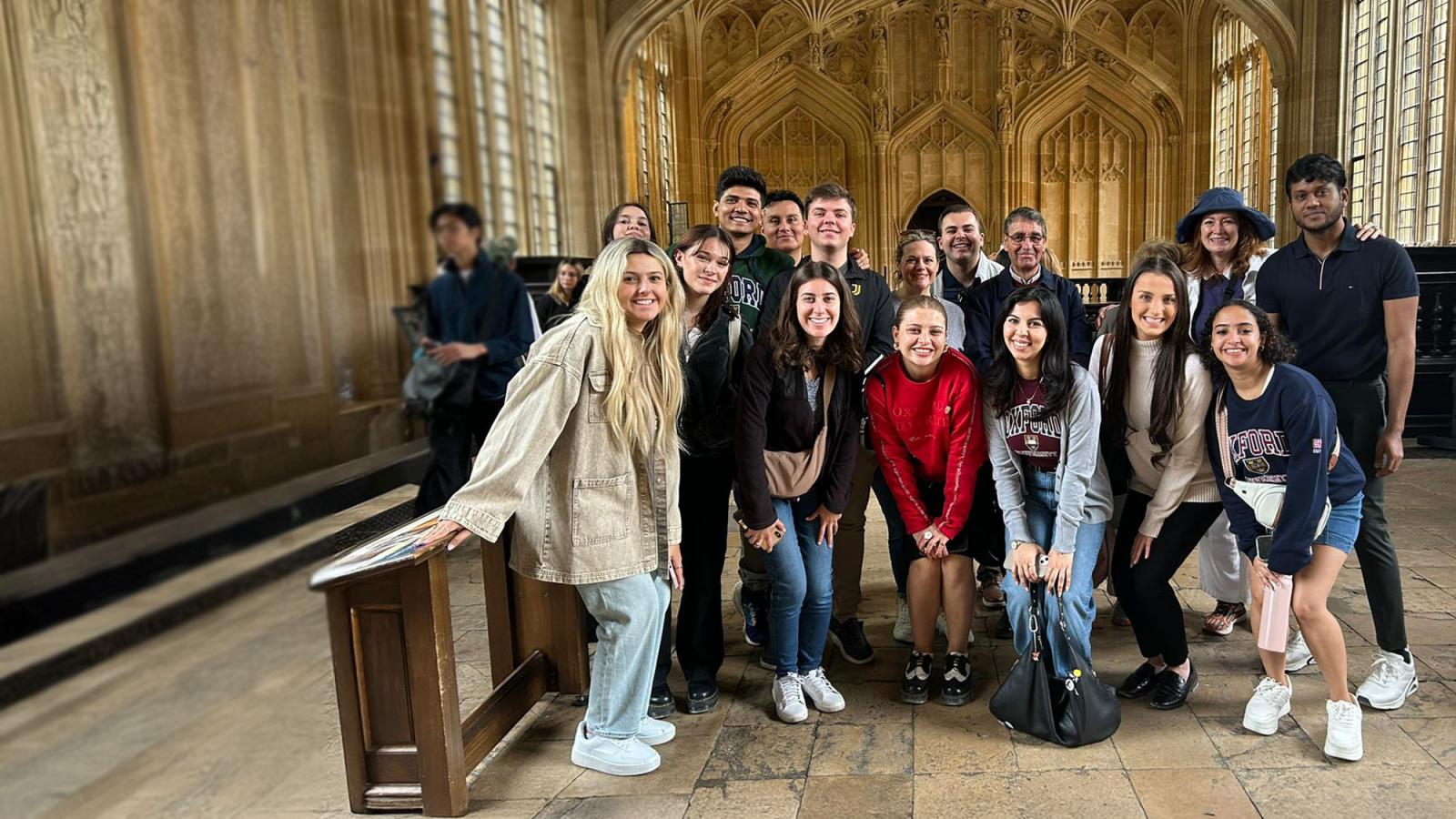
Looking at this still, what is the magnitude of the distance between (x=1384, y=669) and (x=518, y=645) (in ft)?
9.07

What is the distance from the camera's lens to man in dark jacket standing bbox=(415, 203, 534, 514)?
1.14ft

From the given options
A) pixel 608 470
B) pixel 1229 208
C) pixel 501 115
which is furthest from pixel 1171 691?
pixel 501 115

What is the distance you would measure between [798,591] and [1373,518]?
1787 millimetres

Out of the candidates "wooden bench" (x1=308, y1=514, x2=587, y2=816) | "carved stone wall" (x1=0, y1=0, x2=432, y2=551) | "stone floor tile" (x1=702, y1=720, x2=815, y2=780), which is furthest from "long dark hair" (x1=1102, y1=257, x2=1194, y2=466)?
"carved stone wall" (x1=0, y1=0, x2=432, y2=551)

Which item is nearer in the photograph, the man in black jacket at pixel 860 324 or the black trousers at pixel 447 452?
the black trousers at pixel 447 452

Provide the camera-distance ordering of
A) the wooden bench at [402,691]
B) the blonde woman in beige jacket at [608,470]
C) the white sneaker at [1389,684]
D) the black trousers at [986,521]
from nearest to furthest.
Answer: the wooden bench at [402,691]
the blonde woman in beige jacket at [608,470]
the white sneaker at [1389,684]
the black trousers at [986,521]

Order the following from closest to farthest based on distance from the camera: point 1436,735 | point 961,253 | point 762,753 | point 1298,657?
point 1436,735
point 762,753
point 1298,657
point 961,253

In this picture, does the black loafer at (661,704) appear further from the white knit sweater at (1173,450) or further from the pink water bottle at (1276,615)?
the pink water bottle at (1276,615)

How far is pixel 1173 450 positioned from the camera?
9.50ft

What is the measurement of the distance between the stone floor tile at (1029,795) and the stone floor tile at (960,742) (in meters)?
0.06

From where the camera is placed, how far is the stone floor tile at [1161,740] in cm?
264

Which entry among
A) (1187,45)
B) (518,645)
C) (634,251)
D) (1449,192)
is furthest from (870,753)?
(1187,45)

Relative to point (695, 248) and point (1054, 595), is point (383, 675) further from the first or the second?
point (1054, 595)

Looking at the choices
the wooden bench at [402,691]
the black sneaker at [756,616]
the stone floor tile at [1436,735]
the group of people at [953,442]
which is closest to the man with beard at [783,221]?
the group of people at [953,442]
